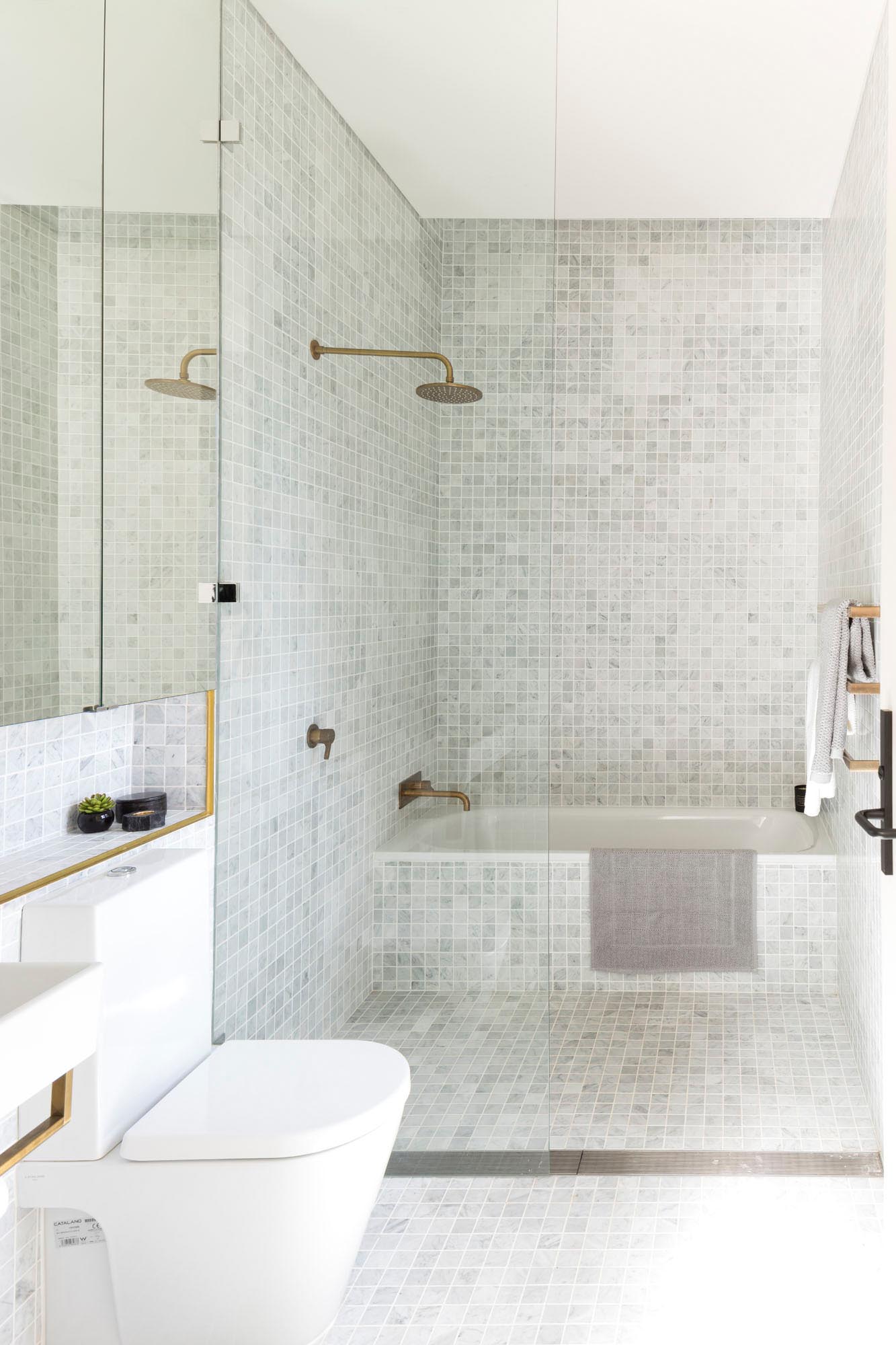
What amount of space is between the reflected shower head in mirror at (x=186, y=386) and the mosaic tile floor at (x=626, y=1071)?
1.36m

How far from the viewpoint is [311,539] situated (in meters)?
2.23

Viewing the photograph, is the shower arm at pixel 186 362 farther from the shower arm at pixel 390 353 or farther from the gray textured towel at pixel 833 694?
the gray textured towel at pixel 833 694

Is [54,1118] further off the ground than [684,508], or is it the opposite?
[684,508]

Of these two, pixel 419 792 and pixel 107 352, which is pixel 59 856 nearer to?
pixel 419 792

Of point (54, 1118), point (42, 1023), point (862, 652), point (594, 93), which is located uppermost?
point (594, 93)

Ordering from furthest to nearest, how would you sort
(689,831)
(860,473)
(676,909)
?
1. (689,831)
2. (676,909)
3. (860,473)

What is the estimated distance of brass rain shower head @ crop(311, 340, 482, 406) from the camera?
2.19 metres

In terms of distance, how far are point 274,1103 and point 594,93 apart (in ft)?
9.27

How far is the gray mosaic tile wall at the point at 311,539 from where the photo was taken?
2186 mm

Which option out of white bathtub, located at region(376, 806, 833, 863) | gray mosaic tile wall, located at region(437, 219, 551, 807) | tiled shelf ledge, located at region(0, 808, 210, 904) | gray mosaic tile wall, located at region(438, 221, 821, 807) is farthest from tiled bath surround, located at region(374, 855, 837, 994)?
gray mosaic tile wall, located at region(438, 221, 821, 807)

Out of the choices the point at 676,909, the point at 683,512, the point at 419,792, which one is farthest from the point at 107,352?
the point at 683,512

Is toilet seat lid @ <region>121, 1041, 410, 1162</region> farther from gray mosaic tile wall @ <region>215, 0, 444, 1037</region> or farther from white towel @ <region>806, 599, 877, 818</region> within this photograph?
white towel @ <region>806, 599, 877, 818</region>

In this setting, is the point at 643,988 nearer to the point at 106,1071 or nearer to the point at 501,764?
the point at 501,764

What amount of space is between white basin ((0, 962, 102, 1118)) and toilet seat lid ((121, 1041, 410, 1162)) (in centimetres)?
57
